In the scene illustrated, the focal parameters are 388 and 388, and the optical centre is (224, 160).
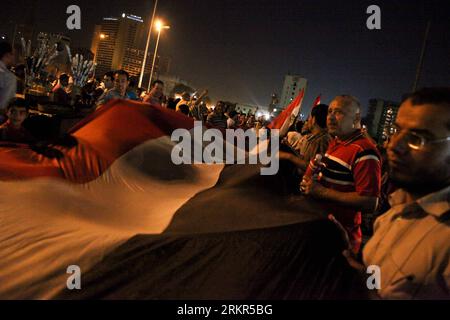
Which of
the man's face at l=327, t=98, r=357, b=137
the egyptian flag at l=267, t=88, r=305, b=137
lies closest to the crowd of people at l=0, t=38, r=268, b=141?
the egyptian flag at l=267, t=88, r=305, b=137

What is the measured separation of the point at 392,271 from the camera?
5.29 feet

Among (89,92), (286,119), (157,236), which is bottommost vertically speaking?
(157,236)

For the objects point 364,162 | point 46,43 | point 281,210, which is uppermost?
point 46,43

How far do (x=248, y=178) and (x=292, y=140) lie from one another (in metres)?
3.45

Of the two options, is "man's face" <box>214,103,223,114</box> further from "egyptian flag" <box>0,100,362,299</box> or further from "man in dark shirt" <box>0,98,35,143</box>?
"egyptian flag" <box>0,100,362,299</box>

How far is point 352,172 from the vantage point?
10.2 ft

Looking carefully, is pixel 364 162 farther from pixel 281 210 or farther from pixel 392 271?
pixel 392 271

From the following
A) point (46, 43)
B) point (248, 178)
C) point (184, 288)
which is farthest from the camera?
point (46, 43)

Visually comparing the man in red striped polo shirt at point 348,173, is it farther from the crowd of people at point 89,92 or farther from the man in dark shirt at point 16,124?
the man in dark shirt at point 16,124

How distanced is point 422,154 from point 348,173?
5.16 ft

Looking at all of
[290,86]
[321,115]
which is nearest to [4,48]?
[321,115]

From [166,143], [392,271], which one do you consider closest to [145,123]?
[166,143]

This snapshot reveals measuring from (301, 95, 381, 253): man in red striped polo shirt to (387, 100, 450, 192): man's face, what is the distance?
4.23 feet

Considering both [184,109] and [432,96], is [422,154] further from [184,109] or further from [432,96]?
[184,109]
